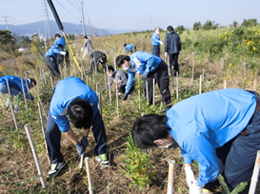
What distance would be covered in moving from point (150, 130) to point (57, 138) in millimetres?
1344

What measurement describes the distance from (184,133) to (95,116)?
123 cm

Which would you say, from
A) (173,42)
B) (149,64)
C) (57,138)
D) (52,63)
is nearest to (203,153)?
(57,138)

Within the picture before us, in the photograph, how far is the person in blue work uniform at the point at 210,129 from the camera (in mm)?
1174

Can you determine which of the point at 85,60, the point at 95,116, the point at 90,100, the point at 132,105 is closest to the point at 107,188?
the point at 95,116

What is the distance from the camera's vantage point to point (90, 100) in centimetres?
191

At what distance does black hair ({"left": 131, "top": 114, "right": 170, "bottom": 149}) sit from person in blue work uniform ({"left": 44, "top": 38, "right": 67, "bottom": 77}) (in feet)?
15.6

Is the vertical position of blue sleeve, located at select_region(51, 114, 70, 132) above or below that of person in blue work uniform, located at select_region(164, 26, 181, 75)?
below

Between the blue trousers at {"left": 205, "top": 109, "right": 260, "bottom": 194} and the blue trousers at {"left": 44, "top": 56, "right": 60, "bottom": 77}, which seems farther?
the blue trousers at {"left": 44, "top": 56, "right": 60, "bottom": 77}

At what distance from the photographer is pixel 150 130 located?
1246mm

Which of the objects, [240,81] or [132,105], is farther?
[240,81]

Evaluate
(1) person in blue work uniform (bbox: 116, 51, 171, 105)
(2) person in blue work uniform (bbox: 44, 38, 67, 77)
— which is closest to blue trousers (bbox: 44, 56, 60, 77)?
(2) person in blue work uniform (bbox: 44, 38, 67, 77)

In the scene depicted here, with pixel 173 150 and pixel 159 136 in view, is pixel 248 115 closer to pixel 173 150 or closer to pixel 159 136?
pixel 159 136

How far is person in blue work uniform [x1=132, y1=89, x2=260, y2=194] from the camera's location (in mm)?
1174

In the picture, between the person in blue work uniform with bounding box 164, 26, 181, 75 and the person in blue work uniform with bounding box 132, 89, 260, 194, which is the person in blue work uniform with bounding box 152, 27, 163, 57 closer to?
the person in blue work uniform with bounding box 164, 26, 181, 75
